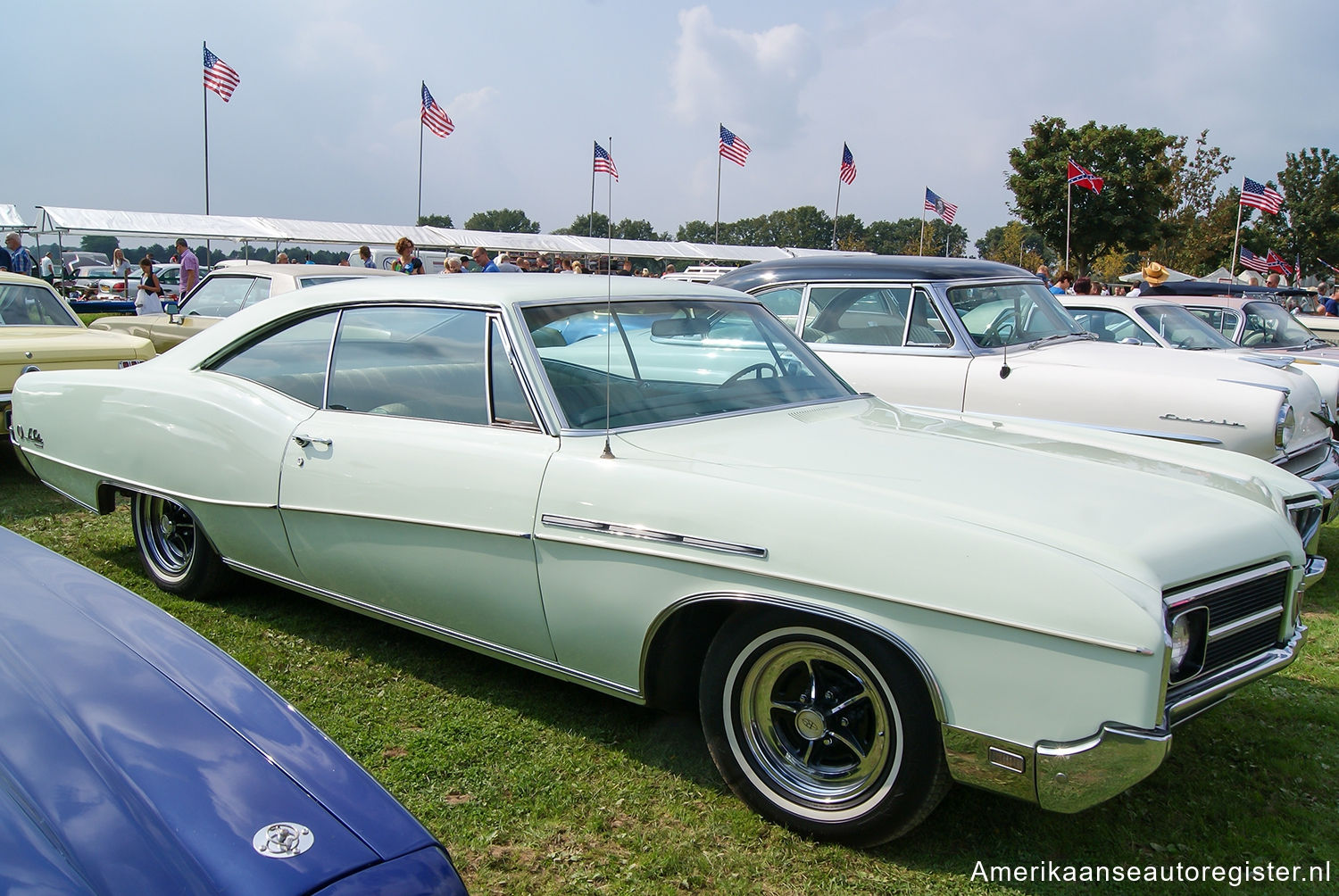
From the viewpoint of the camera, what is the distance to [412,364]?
3.27 meters

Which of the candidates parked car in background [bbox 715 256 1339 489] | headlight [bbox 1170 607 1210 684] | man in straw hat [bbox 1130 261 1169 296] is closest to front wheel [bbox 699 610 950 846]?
headlight [bbox 1170 607 1210 684]

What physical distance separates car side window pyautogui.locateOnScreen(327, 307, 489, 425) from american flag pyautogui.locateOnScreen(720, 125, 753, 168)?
20270mm

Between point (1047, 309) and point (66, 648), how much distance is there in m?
6.27

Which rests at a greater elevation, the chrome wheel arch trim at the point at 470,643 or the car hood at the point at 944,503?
the car hood at the point at 944,503

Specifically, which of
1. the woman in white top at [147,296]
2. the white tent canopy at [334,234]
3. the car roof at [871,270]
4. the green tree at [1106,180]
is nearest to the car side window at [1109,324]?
the car roof at [871,270]

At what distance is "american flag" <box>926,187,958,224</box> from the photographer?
24.0 meters

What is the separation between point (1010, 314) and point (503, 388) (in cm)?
438

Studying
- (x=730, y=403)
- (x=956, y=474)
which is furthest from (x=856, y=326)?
(x=956, y=474)

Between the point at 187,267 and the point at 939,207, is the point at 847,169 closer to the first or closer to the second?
the point at 939,207

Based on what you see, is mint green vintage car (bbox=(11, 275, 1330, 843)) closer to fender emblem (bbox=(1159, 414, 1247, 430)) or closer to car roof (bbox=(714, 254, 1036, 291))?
fender emblem (bbox=(1159, 414, 1247, 430))

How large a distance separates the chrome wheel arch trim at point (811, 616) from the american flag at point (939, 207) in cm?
2295

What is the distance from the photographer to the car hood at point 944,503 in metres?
2.10

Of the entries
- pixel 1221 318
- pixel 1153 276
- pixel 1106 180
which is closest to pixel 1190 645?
pixel 1221 318

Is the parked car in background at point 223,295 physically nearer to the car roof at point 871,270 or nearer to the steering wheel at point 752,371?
the car roof at point 871,270
